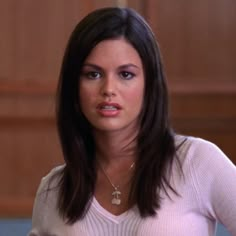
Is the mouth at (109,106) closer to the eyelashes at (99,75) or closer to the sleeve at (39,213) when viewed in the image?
the eyelashes at (99,75)

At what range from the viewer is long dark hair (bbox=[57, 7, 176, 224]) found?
57.5 inches

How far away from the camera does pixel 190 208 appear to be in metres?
1.43

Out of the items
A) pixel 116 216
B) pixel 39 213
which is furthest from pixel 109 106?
pixel 39 213

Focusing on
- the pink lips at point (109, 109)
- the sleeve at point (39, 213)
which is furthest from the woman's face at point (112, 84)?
the sleeve at point (39, 213)

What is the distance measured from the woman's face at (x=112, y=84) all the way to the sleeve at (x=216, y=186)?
0.19 meters

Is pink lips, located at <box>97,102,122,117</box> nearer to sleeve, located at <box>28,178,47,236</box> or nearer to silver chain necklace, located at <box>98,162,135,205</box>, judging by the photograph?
silver chain necklace, located at <box>98,162,135,205</box>

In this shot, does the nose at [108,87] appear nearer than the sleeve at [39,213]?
Yes

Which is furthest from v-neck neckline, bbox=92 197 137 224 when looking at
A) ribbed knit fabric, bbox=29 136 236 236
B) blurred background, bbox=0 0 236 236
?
blurred background, bbox=0 0 236 236

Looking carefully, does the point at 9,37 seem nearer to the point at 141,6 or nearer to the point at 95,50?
the point at 141,6

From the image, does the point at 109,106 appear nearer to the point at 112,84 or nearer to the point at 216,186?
the point at 112,84

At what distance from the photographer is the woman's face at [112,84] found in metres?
1.45

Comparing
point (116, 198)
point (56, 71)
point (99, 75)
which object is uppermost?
point (99, 75)

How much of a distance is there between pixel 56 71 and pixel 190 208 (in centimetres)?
268

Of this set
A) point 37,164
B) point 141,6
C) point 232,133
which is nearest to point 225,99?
point 232,133
